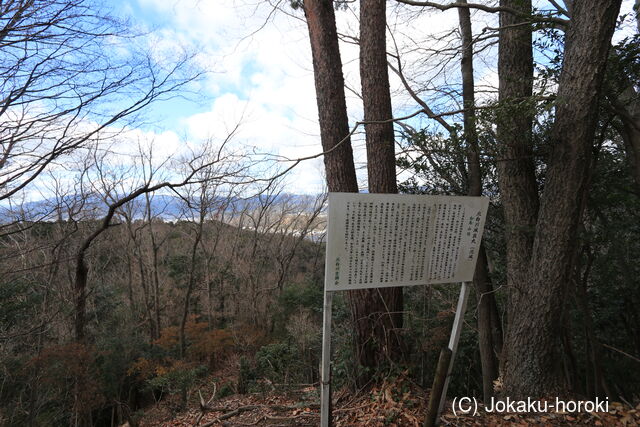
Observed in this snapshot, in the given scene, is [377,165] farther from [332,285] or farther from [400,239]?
[332,285]

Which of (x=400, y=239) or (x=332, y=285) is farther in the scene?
(x=400, y=239)

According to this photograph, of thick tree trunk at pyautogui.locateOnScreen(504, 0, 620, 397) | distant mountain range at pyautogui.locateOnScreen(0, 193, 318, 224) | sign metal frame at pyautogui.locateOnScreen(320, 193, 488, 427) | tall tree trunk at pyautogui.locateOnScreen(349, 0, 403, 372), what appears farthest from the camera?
distant mountain range at pyautogui.locateOnScreen(0, 193, 318, 224)

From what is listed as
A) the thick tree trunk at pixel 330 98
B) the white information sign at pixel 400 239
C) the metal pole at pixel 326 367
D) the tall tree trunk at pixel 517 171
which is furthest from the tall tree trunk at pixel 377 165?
the tall tree trunk at pixel 517 171

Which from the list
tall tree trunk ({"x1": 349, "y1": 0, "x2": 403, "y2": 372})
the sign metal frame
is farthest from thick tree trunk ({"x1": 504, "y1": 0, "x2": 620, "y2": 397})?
tall tree trunk ({"x1": 349, "y1": 0, "x2": 403, "y2": 372})

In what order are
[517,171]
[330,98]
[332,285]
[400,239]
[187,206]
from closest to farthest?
[332,285]
[400,239]
[330,98]
[517,171]
[187,206]

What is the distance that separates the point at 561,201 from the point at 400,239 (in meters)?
1.41

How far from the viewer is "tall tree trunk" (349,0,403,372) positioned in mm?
3154

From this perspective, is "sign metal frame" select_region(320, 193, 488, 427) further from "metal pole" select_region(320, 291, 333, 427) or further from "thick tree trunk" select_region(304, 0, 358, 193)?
"thick tree trunk" select_region(304, 0, 358, 193)

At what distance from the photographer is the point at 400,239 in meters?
2.25

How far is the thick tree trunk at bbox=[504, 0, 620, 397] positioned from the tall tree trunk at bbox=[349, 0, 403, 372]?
105cm

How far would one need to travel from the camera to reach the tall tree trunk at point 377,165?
3.15 m

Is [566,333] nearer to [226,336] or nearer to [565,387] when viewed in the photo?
[565,387]

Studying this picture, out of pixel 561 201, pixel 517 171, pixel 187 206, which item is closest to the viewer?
pixel 561 201

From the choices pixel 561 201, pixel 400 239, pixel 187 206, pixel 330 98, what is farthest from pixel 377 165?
pixel 187 206
